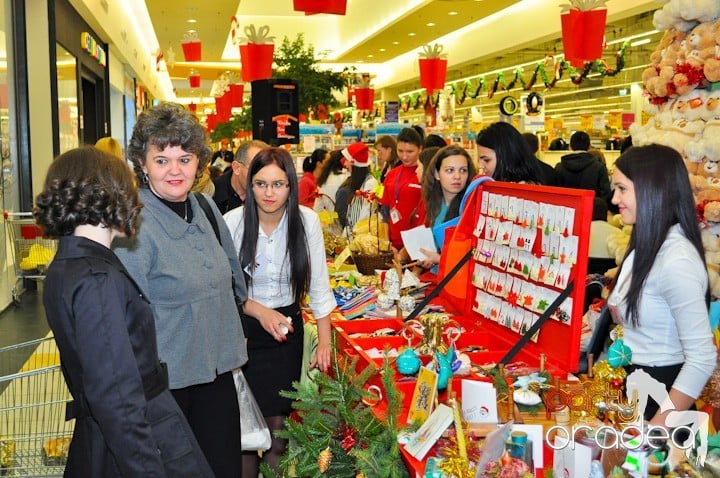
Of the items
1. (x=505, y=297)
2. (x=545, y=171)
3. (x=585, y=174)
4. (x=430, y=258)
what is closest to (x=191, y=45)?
(x=585, y=174)

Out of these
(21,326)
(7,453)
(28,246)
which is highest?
(28,246)

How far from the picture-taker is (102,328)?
1868 millimetres

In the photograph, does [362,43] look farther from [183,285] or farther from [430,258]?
[183,285]

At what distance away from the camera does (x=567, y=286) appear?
275 centimetres

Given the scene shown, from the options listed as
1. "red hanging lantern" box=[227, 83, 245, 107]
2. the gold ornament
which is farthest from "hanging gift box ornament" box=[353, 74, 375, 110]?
the gold ornament

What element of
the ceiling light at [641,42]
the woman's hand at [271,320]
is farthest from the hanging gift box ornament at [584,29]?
the woman's hand at [271,320]

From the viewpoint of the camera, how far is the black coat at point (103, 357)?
187cm

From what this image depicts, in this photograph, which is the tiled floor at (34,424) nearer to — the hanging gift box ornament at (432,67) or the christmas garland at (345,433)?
the christmas garland at (345,433)

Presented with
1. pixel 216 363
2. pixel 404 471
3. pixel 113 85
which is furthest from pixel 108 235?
pixel 113 85

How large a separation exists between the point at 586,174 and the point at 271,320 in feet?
16.3

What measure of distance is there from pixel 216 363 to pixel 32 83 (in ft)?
23.7

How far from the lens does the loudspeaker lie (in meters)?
9.48

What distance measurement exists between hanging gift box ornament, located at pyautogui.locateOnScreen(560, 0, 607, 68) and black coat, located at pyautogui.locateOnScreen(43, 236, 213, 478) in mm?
8582

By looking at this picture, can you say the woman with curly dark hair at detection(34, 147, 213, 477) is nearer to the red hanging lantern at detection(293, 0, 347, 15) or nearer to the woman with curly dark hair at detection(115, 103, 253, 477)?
the woman with curly dark hair at detection(115, 103, 253, 477)
